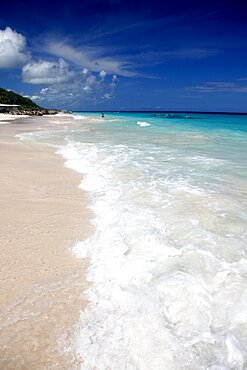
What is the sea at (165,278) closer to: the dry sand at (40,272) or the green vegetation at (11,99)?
the dry sand at (40,272)

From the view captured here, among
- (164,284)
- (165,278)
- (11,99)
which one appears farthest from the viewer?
(11,99)

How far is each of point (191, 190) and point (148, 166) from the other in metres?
3.19

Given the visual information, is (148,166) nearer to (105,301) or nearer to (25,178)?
(25,178)

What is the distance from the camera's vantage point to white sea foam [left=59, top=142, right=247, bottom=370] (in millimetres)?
2633

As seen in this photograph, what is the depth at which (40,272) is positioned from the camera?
3791 millimetres

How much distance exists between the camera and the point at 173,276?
12.2ft

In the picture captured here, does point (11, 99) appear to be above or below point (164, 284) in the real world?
above

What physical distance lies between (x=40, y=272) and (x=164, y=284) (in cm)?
165

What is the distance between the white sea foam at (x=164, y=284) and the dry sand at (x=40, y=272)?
21 centimetres

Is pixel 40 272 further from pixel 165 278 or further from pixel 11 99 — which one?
pixel 11 99

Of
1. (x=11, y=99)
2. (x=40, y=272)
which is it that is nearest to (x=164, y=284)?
(x=40, y=272)

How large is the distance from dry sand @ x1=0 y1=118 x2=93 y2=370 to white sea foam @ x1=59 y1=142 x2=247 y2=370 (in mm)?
211

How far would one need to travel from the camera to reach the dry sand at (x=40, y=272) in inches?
106

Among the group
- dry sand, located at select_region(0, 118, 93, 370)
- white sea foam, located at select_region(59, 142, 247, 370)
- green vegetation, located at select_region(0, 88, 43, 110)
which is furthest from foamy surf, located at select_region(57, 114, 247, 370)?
green vegetation, located at select_region(0, 88, 43, 110)
